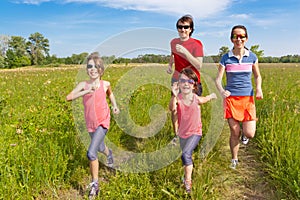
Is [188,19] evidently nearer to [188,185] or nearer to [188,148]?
[188,148]

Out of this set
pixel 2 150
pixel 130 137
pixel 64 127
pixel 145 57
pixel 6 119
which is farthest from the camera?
pixel 130 137

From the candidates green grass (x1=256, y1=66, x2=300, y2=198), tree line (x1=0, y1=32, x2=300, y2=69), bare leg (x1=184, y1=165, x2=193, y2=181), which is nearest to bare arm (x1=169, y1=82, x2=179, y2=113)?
bare leg (x1=184, y1=165, x2=193, y2=181)

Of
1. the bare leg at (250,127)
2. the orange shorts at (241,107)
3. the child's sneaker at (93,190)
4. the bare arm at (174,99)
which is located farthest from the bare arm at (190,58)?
the child's sneaker at (93,190)

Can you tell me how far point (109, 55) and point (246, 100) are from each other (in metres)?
1.69

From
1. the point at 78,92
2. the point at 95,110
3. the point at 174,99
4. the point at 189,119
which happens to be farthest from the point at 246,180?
the point at 78,92

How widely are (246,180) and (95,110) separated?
192cm

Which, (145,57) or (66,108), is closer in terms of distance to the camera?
(145,57)

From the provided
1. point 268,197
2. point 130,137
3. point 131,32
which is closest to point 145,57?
point 131,32

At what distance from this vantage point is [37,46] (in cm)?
9225

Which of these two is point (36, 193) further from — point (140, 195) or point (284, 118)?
point (284, 118)

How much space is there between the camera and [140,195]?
2.54 meters

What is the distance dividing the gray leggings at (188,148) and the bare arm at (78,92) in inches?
43.7

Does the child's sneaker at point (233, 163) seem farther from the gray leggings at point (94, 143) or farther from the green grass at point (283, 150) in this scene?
the gray leggings at point (94, 143)

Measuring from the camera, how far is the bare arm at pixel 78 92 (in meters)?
2.50
